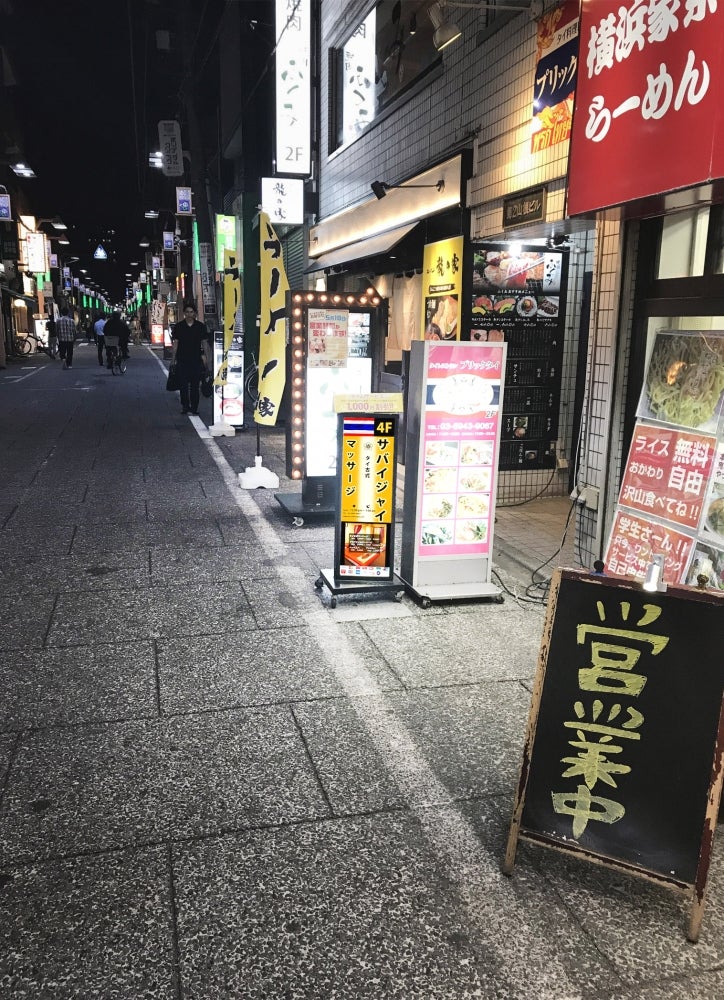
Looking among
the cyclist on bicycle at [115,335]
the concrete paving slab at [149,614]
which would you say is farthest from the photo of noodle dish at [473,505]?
the cyclist on bicycle at [115,335]

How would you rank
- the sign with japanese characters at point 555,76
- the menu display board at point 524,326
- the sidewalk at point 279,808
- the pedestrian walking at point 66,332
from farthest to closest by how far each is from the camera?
the pedestrian walking at point 66,332 < the menu display board at point 524,326 < the sign with japanese characters at point 555,76 < the sidewalk at point 279,808

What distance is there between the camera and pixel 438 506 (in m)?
6.13

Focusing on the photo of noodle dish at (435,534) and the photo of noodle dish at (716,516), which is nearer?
the photo of noodle dish at (716,516)

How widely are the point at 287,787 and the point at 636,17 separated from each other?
4.85 meters

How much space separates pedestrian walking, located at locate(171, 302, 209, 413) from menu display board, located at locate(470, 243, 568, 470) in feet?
28.2

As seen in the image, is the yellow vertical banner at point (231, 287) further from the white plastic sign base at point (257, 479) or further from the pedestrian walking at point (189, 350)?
the pedestrian walking at point (189, 350)

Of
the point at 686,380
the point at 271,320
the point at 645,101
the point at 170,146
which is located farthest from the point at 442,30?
the point at 170,146

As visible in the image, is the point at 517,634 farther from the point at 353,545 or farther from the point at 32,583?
the point at 32,583

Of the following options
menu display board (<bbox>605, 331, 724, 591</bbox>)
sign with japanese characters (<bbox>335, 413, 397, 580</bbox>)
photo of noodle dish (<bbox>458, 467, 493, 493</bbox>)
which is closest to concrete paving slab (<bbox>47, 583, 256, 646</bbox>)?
sign with japanese characters (<bbox>335, 413, 397, 580</bbox>)

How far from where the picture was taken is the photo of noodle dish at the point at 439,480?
6.04 metres

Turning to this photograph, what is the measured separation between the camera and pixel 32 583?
6598 mm

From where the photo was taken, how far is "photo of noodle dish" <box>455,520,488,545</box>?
624 cm

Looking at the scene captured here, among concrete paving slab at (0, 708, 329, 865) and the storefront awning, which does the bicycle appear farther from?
concrete paving slab at (0, 708, 329, 865)

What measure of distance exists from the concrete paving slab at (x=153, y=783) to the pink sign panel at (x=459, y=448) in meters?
2.34
